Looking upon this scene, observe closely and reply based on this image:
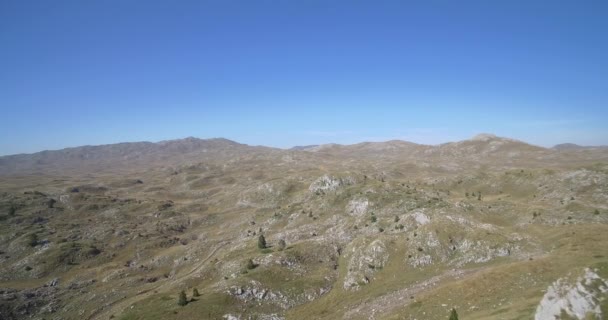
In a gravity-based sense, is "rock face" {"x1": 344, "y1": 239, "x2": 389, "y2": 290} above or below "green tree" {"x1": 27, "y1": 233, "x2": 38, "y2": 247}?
above

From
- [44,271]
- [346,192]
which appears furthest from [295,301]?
[44,271]

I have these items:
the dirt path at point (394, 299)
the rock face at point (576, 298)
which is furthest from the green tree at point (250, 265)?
the rock face at point (576, 298)

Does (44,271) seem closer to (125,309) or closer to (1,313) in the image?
(1,313)

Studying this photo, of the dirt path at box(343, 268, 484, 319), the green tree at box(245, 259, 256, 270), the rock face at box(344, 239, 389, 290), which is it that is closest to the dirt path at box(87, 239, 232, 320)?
the green tree at box(245, 259, 256, 270)

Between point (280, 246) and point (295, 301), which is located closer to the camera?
point (295, 301)

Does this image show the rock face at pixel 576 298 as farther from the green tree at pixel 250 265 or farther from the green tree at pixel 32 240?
the green tree at pixel 32 240

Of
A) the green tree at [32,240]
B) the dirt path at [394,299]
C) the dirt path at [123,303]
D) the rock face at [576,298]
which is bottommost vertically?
the dirt path at [123,303]

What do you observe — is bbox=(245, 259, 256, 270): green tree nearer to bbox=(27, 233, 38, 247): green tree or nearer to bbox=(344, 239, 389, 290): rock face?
bbox=(344, 239, 389, 290): rock face

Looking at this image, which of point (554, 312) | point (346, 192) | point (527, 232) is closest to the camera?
point (554, 312)
